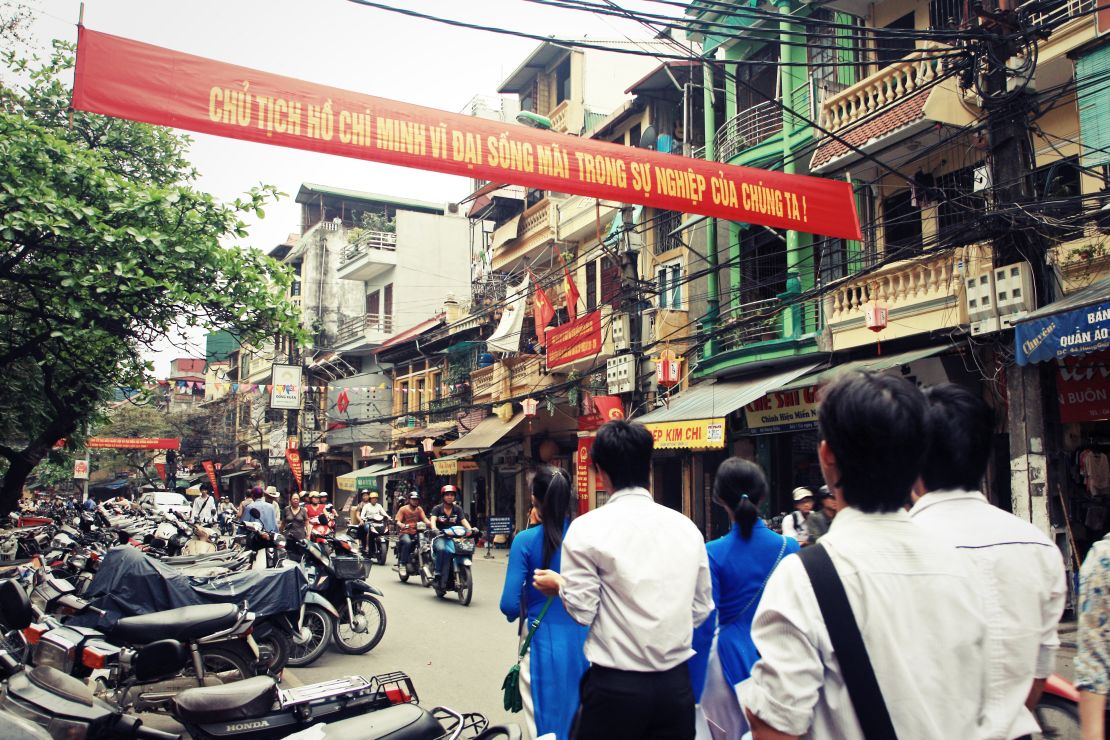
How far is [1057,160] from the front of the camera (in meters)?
11.1

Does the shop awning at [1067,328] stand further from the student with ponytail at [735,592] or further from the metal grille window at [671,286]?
the metal grille window at [671,286]

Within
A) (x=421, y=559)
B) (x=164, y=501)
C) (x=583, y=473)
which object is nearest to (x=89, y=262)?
(x=421, y=559)

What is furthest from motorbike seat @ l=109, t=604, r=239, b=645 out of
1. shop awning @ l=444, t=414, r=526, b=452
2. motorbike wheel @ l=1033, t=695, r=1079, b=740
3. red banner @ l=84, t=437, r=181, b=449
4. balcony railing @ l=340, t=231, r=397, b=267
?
red banner @ l=84, t=437, r=181, b=449

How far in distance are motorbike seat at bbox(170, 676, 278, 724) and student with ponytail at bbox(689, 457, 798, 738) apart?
217 centimetres

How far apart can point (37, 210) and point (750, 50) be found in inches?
540

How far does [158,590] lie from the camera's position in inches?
253

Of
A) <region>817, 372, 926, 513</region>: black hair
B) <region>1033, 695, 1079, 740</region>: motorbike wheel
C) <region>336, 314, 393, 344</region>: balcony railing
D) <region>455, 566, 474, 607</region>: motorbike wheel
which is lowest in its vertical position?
<region>455, 566, 474, 607</region>: motorbike wheel

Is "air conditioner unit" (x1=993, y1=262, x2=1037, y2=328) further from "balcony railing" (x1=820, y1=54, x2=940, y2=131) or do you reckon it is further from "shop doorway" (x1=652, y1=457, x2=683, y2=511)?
"shop doorway" (x1=652, y1=457, x2=683, y2=511)

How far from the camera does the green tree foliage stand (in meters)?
8.32

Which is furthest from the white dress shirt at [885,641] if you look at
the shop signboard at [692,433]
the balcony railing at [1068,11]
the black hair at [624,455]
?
the shop signboard at [692,433]

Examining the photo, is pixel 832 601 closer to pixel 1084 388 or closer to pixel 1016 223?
pixel 1016 223

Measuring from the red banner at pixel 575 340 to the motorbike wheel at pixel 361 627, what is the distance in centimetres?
1145

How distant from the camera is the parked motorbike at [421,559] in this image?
13.1 m

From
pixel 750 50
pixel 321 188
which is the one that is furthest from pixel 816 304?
pixel 321 188
